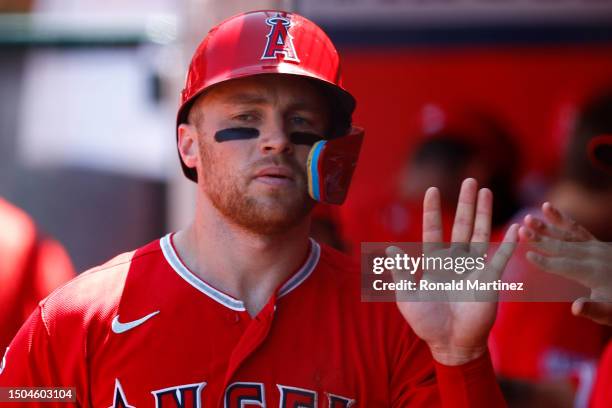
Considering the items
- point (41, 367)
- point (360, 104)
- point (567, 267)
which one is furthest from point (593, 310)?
point (360, 104)

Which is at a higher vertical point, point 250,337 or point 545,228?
point 545,228

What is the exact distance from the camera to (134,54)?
19.0ft

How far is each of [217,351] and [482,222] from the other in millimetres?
740

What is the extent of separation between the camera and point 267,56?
301 centimetres

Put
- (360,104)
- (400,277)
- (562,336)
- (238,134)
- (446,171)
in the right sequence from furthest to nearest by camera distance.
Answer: (360,104), (446,171), (562,336), (238,134), (400,277)

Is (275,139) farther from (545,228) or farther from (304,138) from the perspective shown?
(545,228)

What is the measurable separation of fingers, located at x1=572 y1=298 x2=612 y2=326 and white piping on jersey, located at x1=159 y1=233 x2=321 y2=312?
2.41 ft

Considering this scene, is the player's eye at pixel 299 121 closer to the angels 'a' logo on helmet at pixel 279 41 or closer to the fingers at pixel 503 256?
the angels 'a' logo on helmet at pixel 279 41

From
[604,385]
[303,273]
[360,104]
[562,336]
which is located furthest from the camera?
[360,104]

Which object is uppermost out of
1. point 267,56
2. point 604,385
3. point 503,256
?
point 267,56

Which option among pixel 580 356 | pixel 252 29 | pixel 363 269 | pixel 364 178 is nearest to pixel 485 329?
pixel 363 269

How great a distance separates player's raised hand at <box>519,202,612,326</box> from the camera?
9.00 feet

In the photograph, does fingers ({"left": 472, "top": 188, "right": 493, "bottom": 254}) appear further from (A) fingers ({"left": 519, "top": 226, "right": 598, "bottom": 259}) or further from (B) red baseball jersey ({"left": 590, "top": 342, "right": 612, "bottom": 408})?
(B) red baseball jersey ({"left": 590, "top": 342, "right": 612, "bottom": 408})

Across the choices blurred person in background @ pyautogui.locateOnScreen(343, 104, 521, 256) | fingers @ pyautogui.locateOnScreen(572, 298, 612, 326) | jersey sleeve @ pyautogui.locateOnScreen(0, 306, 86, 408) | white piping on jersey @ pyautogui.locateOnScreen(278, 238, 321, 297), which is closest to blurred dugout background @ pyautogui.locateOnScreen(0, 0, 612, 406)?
blurred person in background @ pyautogui.locateOnScreen(343, 104, 521, 256)
